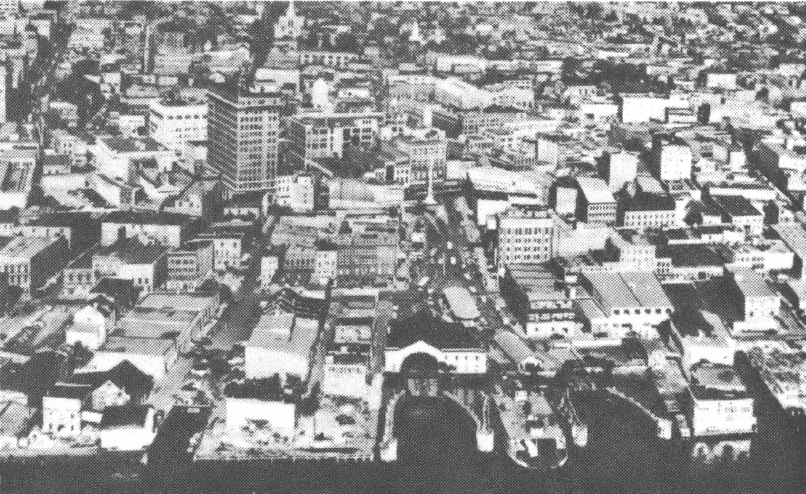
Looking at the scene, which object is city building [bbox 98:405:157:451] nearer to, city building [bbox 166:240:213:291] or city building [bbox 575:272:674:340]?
city building [bbox 166:240:213:291]

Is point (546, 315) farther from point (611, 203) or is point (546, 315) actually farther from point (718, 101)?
point (718, 101)

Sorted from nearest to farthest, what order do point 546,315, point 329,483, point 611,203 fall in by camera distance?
point 329,483
point 546,315
point 611,203

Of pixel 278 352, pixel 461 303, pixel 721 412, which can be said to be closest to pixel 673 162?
pixel 461 303

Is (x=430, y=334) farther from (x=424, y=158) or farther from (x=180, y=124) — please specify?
(x=180, y=124)

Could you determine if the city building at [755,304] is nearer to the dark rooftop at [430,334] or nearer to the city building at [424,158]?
the dark rooftop at [430,334]

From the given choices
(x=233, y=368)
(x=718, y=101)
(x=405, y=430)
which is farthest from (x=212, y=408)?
(x=718, y=101)

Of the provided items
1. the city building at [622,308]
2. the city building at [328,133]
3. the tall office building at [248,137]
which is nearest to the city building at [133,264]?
the tall office building at [248,137]

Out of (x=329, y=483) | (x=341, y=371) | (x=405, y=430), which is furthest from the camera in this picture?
(x=341, y=371)

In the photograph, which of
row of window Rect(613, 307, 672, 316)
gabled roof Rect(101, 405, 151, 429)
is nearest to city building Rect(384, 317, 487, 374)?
row of window Rect(613, 307, 672, 316)
